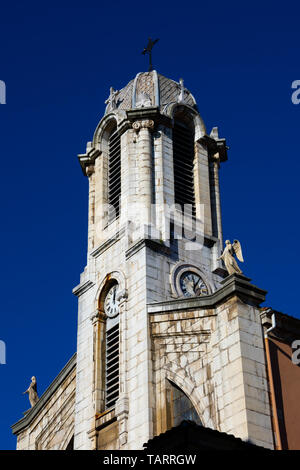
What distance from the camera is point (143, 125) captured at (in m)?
38.1

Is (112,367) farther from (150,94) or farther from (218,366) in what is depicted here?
(150,94)

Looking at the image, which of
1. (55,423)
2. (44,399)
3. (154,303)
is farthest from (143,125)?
(55,423)

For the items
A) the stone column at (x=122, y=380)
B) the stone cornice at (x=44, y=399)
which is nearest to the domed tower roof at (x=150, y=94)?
the stone column at (x=122, y=380)

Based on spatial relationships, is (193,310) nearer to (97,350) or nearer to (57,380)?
(97,350)

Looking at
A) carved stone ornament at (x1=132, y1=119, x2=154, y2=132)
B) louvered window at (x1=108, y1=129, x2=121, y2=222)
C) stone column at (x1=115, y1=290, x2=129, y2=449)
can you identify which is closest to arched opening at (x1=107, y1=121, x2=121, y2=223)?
louvered window at (x1=108, y1=129, x2=121, y2=222)

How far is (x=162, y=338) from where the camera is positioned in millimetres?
31938

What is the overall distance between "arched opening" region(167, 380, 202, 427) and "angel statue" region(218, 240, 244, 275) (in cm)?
435

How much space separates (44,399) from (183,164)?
37.7 feet

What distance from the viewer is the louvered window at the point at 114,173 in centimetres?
3819

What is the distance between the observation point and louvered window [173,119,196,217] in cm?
3788

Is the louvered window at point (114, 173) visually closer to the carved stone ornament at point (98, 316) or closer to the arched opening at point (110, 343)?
the arched opening at point (110, 343)
